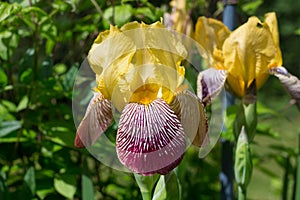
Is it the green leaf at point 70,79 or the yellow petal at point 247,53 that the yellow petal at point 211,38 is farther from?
the green leaf at point 70,79

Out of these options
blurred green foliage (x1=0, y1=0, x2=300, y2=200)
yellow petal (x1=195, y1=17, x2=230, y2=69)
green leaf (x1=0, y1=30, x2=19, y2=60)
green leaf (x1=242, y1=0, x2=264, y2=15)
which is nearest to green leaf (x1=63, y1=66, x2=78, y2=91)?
blurred green foliage (x1=0, y1=0, x2=300, y2=200)

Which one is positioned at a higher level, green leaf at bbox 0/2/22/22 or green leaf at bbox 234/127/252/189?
green leaf at bbox 0/2/22/22

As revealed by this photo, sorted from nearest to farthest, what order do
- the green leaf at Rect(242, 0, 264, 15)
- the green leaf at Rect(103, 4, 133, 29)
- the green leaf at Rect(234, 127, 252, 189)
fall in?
the green leaf at Rect(234, 127, 252, 189) < the green leaf at Rect(103, 4, 133, 29) < the green leaf at Rect(242, 0, 264, 15)

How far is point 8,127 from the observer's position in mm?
1136

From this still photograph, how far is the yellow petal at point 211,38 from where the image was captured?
3.55ft

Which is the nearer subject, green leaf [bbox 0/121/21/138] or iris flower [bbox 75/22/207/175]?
iris flower [bbox 75/22/207/175]

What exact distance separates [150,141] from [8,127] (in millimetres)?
473

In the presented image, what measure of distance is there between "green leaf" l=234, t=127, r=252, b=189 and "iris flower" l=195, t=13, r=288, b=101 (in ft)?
0.32

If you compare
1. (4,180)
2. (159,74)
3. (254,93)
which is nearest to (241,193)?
(254,93)

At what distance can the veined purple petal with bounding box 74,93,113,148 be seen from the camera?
2.79 ft

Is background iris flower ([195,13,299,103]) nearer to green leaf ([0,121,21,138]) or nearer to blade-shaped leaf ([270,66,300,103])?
blade-shaped leaf ([270,66,300,103])

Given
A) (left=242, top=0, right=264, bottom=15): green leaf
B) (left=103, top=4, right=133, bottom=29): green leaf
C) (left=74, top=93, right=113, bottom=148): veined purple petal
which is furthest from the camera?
(left=242, top=0, right=264, bottom=15): green leaf

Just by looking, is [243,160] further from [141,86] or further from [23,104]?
[23,104]

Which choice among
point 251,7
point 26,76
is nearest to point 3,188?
point 26,76
